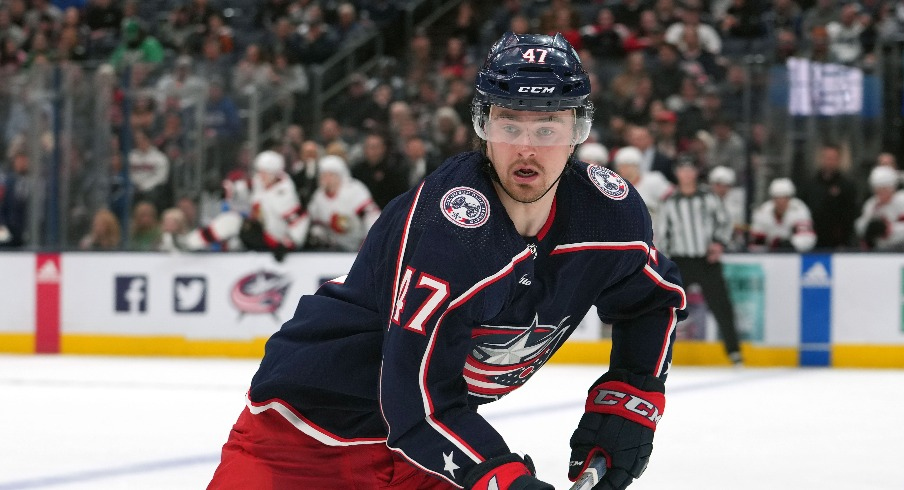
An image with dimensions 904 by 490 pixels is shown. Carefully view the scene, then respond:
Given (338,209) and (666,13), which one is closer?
(338,209)

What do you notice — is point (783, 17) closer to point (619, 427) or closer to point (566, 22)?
point (566, 22)

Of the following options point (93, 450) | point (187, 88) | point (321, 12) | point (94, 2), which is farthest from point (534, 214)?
point (94, 2)

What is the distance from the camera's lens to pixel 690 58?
363 inches

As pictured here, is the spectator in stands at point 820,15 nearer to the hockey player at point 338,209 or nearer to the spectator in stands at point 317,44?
the hockey player at point 338,209

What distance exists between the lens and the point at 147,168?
8.98 meters

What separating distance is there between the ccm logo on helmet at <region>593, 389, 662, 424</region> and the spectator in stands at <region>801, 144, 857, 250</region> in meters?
6.36

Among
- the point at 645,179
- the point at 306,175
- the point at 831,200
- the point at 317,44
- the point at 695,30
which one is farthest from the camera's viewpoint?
the point at 317,44

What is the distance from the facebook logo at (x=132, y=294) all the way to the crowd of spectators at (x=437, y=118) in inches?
10.0

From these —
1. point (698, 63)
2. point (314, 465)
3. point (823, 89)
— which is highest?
point (698, 63)

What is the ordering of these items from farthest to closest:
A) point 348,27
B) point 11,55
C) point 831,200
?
point 11,55 → point 348,27 → point 831,200

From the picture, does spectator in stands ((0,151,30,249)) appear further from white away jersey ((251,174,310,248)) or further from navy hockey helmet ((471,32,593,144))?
navy hockey helmet ((471,32,593,144))

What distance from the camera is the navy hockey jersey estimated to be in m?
2.00

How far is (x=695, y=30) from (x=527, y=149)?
7880 millimetres

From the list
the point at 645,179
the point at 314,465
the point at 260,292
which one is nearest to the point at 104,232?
the point at 260,292
